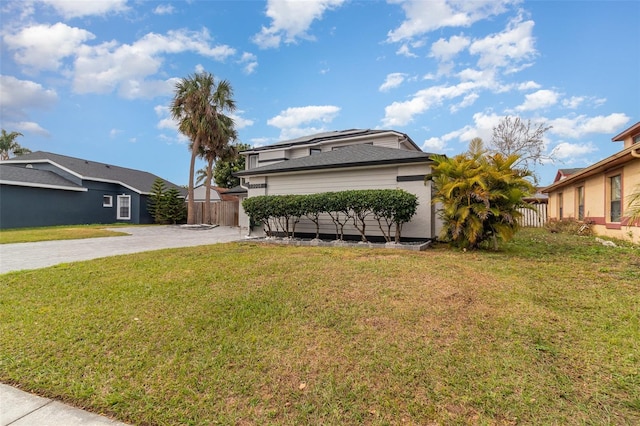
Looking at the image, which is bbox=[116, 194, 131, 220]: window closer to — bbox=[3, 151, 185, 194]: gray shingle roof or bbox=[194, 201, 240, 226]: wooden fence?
bbox=[3, 151, 185, 194]: gray shingle roof

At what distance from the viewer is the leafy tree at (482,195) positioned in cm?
697

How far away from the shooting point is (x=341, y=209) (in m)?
9.12

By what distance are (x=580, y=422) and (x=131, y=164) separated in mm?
31944

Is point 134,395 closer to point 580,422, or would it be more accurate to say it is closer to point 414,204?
point 580,422

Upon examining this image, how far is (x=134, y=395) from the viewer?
2326mm

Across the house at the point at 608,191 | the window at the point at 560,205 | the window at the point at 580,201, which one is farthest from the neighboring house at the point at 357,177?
the window at the point at 560,205

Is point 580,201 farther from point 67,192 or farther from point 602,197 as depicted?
point 67,192

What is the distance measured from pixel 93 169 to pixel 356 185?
75.7 feet

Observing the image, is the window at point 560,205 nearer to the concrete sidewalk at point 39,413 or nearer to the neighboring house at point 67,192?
the concrete sidewalk at point 39,413

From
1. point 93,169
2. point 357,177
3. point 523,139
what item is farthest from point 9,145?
point 523,139

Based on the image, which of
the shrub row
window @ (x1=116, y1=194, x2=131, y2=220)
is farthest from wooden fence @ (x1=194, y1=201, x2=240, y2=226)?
the shrub row

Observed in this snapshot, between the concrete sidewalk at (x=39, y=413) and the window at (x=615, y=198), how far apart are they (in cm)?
1440

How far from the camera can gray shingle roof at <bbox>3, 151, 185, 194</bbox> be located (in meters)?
21.1

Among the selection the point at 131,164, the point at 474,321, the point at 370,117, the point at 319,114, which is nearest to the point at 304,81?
the point at 319,114
